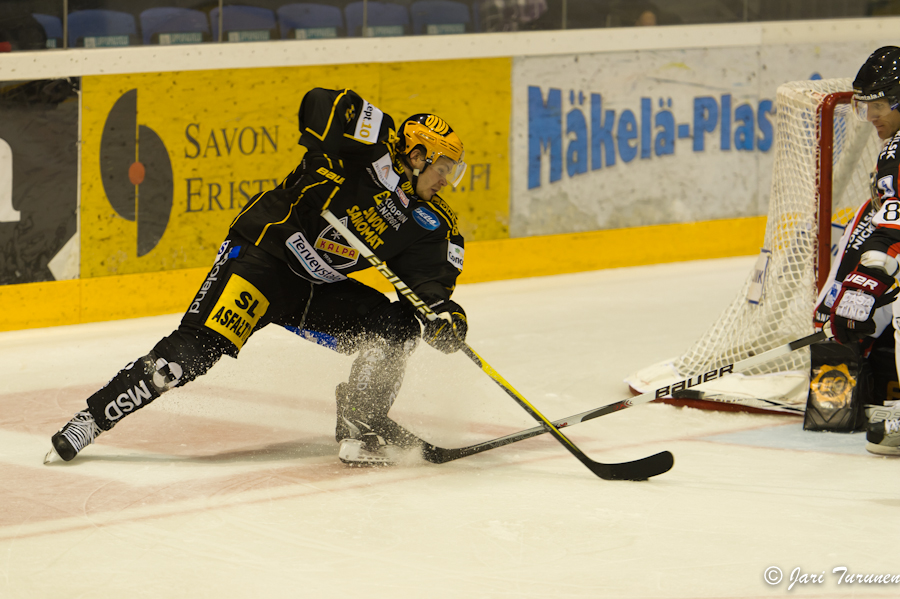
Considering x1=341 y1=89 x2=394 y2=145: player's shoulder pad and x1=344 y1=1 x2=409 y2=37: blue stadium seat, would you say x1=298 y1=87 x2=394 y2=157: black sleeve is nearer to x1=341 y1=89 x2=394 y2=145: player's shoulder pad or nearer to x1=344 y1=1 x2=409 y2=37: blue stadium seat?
x1=341 y1=89 x2=394 y2=145: player's shoulder pad

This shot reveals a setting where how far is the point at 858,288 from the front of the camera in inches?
160

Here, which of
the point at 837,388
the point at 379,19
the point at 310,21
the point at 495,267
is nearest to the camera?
the point at 837,388

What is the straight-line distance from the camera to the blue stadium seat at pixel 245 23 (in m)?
6.71

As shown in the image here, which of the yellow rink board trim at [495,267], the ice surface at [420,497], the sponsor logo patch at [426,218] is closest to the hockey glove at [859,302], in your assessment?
the ice surface at [420,497]

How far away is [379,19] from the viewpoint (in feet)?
24.0

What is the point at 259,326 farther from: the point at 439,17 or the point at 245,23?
the point at 439,17

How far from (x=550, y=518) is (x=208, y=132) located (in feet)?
12.0

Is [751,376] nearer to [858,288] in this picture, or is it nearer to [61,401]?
[858,288]

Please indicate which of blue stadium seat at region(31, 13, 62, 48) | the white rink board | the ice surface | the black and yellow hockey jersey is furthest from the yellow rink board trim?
the black and yellow hockey jersey

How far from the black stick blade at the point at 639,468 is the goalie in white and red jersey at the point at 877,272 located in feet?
2.34

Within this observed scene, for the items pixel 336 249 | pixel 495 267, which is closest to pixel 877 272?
pixel 336 249

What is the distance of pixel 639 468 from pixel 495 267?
3817 millimetres

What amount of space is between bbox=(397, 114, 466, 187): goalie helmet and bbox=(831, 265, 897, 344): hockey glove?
1244 mm

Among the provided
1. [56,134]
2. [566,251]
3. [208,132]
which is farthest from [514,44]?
[56,134]
